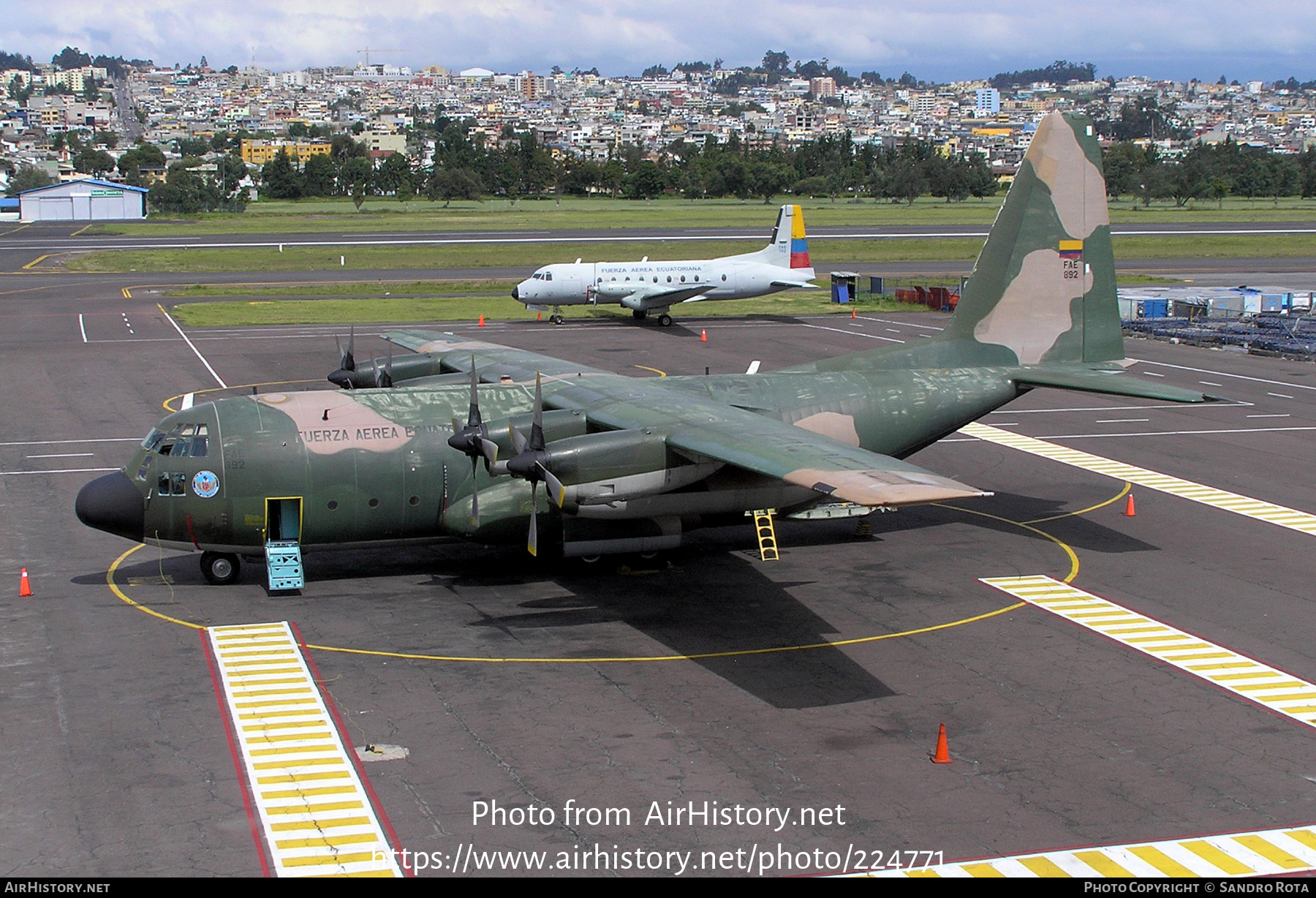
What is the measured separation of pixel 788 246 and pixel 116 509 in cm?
5366

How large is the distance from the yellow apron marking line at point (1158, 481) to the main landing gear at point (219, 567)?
19.4 m

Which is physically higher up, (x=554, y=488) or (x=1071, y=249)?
(x=1071, y=249)

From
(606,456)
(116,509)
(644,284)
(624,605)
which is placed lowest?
(624,605)

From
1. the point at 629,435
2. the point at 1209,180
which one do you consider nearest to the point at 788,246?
the point at 629,435

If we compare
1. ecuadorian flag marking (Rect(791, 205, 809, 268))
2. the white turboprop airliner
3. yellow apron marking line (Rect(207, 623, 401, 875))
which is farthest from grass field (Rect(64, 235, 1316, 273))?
yellow apron marking line (Rect(207, 623, 401, 875))

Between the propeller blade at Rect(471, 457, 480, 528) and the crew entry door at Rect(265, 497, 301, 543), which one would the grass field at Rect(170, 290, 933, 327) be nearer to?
the crew entry door at Rect(265, 497, 301, 543)

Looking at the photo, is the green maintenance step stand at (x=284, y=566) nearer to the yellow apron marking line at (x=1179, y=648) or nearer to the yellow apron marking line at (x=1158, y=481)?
the yellow apron marking line at (x=1179, y=648)

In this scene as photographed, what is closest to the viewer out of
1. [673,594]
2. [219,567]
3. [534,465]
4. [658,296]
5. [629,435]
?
[534,465]

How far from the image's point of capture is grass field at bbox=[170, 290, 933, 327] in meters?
71.2

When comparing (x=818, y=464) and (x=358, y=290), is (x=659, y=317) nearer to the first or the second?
(x=358, y=290)

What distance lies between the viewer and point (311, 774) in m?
17.8

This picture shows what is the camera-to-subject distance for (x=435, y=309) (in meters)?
74.9

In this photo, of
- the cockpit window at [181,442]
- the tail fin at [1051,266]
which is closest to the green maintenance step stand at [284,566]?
the cockpit window at [181,442]

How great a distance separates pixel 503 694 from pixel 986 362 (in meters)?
17.5
